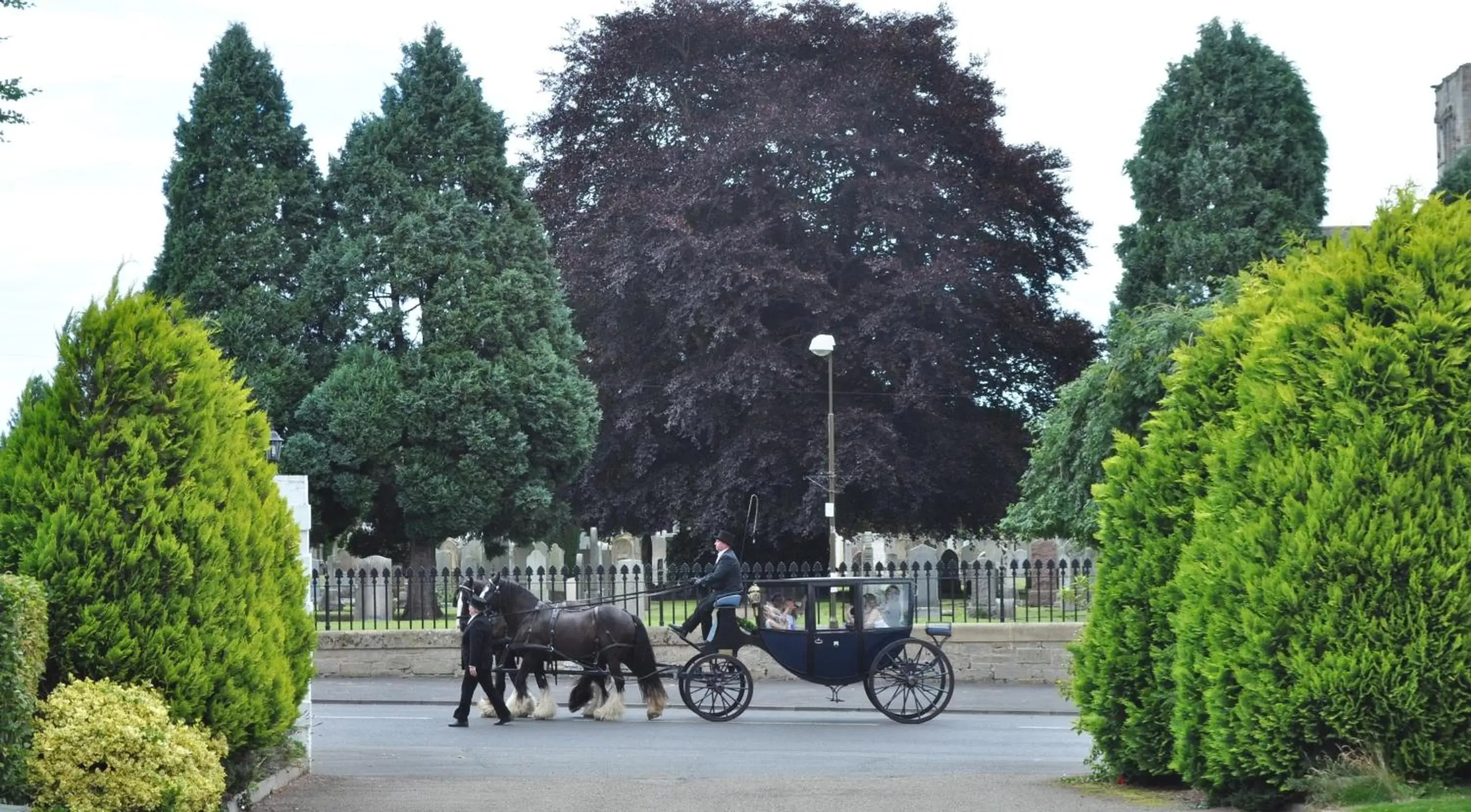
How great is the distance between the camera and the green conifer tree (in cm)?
980

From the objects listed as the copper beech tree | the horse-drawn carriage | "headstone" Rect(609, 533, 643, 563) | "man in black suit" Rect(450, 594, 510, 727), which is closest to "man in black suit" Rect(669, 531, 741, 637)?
the horse-drawn carriage

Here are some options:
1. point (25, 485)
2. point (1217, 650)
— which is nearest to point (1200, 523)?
point (1217, 650)

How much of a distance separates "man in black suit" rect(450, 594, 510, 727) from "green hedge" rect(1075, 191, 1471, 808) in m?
10.0

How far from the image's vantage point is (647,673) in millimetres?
20391

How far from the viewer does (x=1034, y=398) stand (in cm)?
4566

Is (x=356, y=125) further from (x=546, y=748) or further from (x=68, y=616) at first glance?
(x=68, y=616)

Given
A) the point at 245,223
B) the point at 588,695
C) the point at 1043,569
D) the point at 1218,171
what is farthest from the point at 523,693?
the point at 1218,171

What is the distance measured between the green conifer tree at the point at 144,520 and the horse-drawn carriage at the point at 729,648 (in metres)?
9.32

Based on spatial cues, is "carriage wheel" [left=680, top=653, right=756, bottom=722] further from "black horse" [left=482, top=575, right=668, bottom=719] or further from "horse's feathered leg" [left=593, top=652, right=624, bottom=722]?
"horse's feathered leg" [left=593, top=652, right=624, bottom=722]

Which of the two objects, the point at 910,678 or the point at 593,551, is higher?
the point at 593,551

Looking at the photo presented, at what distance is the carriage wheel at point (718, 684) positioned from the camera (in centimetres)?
2019

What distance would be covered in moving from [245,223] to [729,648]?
20.2 meters

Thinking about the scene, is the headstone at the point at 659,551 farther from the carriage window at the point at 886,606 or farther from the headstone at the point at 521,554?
the carriage window at the point at 886,606

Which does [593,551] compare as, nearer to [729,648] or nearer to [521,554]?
Result: [521,554]
